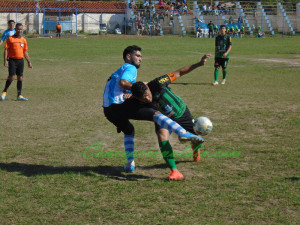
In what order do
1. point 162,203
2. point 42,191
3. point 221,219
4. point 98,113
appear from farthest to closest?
point 98,113, point 42,191, point 162,203, point 221,219

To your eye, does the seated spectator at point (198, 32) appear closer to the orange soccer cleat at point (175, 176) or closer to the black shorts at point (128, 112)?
the black shorts at point (128, 112)

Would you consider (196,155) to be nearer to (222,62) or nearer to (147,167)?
(147,167)

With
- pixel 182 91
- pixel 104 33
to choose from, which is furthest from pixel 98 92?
pixel 104 33

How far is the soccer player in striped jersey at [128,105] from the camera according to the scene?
19.4 ft

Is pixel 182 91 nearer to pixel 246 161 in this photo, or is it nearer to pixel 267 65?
pixel 246 161

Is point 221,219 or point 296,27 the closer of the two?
point 221,219

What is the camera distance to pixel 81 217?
478cm

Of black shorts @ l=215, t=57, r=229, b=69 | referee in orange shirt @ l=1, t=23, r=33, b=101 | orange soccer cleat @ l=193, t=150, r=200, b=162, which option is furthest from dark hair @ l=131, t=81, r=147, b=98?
black shorts @ l=215, t=57, r=229, b=69

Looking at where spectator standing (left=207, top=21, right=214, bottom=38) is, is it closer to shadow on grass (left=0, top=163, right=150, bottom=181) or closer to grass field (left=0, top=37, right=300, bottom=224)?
grass field (left=0, top=37, right=300, bottom=224)

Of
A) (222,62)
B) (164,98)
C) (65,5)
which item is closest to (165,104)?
(164,98)

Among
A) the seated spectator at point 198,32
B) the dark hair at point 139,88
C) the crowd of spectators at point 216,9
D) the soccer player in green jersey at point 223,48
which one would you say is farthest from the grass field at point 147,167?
the crowd of spectators at point 216,9

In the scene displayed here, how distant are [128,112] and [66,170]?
53.4 inches

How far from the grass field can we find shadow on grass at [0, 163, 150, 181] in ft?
0.05

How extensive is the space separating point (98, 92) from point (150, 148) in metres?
6.81
